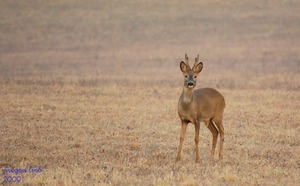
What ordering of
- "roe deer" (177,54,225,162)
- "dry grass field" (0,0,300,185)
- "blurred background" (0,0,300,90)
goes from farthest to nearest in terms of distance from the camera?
"blurred background" (0,0,300,90) < "roe deer" (177,54,225,162) < "dry grass field" (0,0,300,185)

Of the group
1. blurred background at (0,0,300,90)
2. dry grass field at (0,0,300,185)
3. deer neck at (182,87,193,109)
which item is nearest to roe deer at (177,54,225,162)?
deer neck at (182,87,193,109)

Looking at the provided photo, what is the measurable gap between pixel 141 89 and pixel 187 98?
13860 mm

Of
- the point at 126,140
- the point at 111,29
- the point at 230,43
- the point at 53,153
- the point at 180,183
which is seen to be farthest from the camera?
the point at 111,29

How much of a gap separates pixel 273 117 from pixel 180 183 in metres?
8.69

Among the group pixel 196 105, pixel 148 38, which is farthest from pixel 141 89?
pixel 148 38

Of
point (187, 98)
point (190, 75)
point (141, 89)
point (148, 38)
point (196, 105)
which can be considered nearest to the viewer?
point (190, 75)

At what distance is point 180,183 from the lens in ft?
37.1

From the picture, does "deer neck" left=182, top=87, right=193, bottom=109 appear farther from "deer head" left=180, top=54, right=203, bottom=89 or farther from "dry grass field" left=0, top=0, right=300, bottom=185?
"dry grass field" left=0, top=0, right=300, bottom=185

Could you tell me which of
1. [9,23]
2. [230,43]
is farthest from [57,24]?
[230,43]

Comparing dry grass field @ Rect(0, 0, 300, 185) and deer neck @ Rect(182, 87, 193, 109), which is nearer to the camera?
dry grass field @ Rect(0, 0, 300, 185)

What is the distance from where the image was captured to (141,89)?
27.3 meters

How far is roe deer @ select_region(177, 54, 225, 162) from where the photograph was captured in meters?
13.5

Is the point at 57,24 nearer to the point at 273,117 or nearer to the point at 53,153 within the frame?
the point at 273,117

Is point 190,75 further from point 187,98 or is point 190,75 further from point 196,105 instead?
point 196,105
